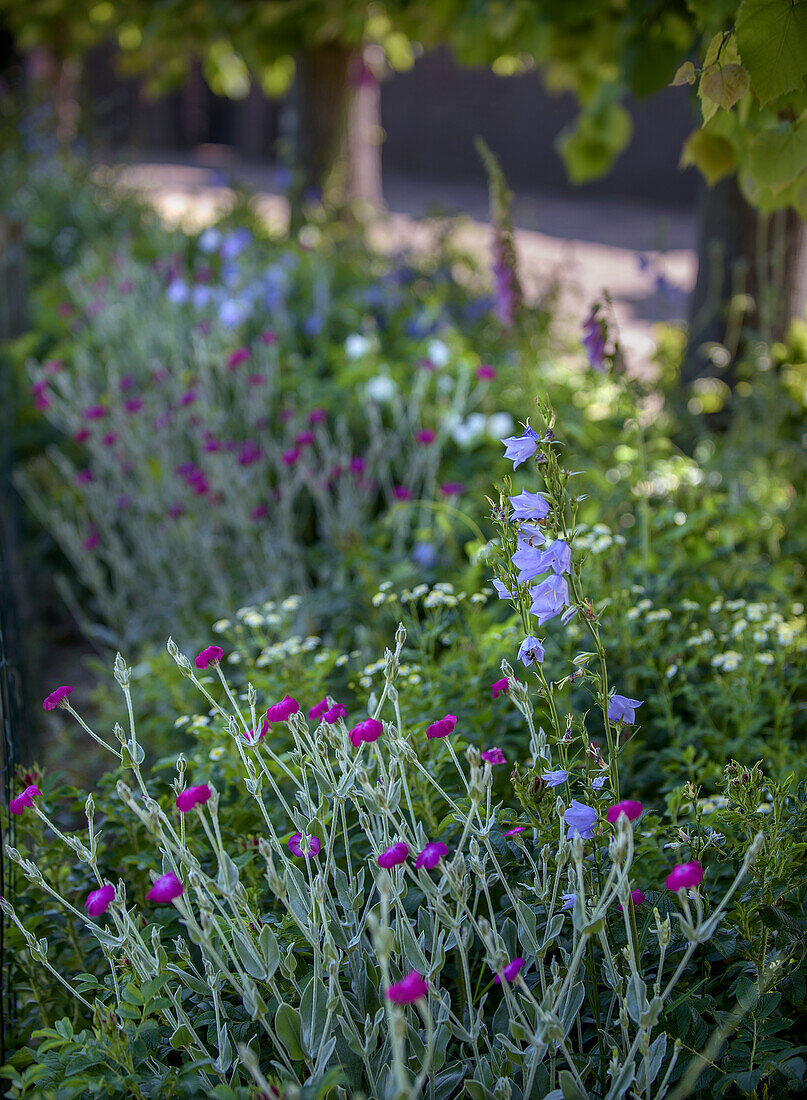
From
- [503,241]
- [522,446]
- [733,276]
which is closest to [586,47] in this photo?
[733,276]

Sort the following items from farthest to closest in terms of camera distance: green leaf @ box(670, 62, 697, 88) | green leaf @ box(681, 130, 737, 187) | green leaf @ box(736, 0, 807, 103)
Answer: green leaf @ box(681, 130, 737, 187) → green leaf @ box(670, 62, 697, 88) → green leaf @ box(736, 0, 807, 103)

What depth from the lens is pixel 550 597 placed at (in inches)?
50.6

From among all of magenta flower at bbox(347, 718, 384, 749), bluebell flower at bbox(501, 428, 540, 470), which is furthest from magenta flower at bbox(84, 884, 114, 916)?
bluebell flower at bbox(501, 428, 540, 470)

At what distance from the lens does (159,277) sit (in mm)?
5188

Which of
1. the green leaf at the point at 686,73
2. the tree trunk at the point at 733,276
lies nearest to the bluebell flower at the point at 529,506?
the green leaf at the point at 686,73

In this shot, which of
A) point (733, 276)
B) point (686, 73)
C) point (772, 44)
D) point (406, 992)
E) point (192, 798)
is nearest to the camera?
point (406, 992)

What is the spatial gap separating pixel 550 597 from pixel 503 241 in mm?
1909

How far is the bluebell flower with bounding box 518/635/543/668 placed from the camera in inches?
50.8

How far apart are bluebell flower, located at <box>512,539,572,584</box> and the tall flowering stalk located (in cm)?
171

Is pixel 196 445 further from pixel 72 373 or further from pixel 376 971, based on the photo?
pixel 376 971

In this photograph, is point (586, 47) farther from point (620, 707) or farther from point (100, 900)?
point (100, 900)

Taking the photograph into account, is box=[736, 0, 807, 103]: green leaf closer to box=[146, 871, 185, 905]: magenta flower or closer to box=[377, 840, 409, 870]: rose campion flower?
box=[377, 840, 409, 870]: rose campion flower

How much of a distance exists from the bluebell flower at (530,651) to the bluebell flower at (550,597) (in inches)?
1.2

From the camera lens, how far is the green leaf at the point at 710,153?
2.45 meters
